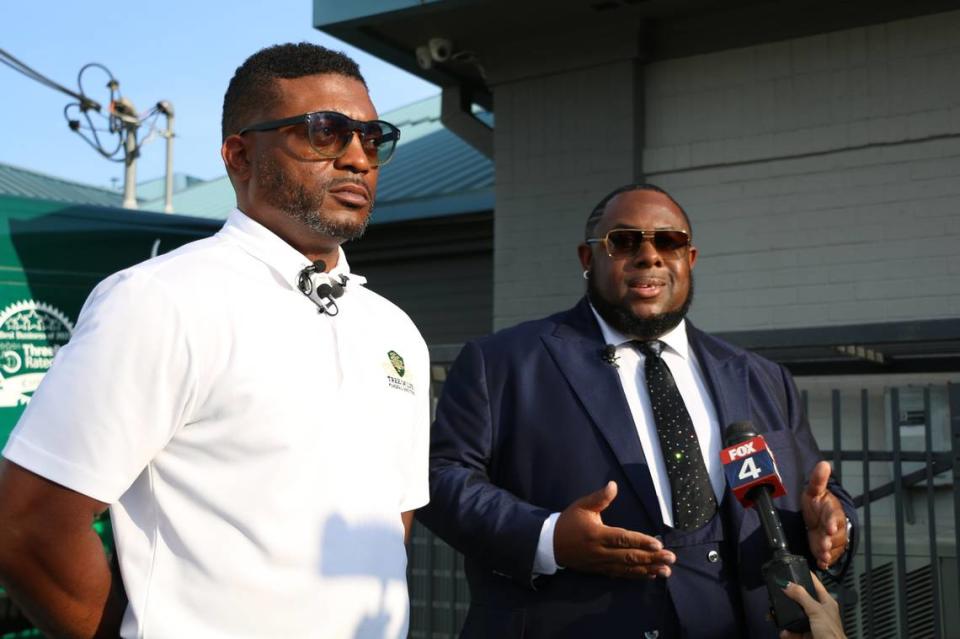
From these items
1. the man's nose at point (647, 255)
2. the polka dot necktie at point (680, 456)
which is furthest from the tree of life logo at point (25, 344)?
the polka dot necktie at point (680, 456)

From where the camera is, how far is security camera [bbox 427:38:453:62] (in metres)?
8.58

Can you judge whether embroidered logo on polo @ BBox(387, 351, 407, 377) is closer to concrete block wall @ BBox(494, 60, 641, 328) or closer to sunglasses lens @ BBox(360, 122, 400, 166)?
sunglasses lens @ BBox(360, 122, 400, 166)

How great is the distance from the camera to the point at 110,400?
1906mm

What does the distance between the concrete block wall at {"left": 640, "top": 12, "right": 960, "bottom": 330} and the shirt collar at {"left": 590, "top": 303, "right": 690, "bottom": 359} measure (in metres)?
4.10

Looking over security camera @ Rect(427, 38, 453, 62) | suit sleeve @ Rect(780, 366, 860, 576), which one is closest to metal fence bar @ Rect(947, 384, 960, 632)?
suit sleeve @ Rect(780, 366, 860, 576)

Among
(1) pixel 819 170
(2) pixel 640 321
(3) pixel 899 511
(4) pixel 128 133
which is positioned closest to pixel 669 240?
(2) pixel 640 321

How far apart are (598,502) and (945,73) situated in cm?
568

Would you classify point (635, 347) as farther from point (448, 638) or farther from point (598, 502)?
point (448, 638)

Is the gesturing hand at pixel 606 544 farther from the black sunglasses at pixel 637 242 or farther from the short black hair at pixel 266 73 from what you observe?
the short black hair at pixel 266 73

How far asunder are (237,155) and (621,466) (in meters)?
1.49

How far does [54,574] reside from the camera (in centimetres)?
195

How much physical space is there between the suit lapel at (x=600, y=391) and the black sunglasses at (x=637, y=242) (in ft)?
0.79

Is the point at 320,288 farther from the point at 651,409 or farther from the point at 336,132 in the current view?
the point at 651,409

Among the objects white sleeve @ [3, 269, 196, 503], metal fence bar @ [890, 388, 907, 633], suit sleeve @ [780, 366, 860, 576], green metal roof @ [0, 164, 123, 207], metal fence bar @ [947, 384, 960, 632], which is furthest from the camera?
green metal roof @ [0, 164, 123, 207]
